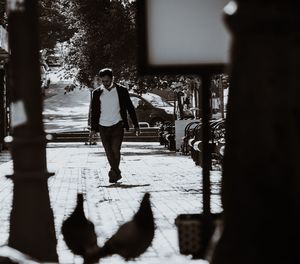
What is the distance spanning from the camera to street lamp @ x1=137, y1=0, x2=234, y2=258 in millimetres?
5043

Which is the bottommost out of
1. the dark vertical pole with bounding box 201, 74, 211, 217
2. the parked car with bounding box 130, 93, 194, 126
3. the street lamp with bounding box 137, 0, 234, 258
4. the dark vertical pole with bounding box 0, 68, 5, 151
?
the parked car with bounding box 130, 93, 194, 126

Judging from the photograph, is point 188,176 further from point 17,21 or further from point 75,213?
point 17,21

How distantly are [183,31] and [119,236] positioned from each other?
143cm

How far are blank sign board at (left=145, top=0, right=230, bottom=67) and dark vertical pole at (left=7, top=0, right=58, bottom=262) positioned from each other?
655mm

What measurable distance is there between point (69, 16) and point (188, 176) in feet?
57.4

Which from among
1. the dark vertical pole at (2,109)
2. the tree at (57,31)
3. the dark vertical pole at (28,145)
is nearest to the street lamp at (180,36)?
the dark vertical pole at (28,145)

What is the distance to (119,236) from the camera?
572cm

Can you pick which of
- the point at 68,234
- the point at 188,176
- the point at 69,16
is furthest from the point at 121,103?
the point at 69,16

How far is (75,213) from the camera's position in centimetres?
579

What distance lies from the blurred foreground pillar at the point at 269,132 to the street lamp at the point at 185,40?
4.15 feet

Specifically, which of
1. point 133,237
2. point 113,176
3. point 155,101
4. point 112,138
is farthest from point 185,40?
point 155,101

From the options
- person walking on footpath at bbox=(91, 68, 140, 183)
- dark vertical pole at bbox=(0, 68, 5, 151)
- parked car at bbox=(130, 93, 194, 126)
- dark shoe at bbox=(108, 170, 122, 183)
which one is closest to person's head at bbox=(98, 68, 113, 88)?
person walking on footpath at bbox=(91, 68, 140, 183)

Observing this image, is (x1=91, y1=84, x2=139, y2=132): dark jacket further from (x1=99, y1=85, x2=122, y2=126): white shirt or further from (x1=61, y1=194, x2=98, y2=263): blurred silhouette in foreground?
(x1=61, y1=194, x2=98, y2=263): blurred silhouette in foreground

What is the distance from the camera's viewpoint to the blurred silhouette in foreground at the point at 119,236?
573 centimetres
